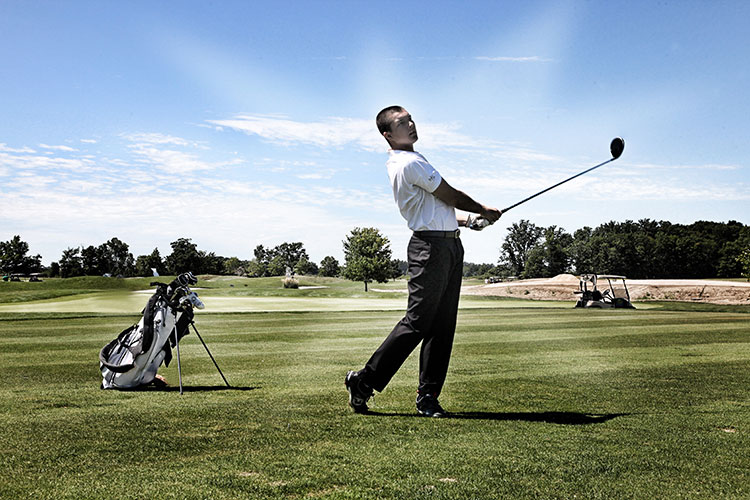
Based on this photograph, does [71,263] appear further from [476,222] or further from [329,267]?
[476,222]

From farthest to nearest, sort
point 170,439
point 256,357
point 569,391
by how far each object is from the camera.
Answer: point 256,357
point 569,391
point 170,439

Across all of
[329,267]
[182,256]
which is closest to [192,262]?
[182,256]

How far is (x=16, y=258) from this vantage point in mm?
91562

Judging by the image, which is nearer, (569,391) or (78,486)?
(78,486)

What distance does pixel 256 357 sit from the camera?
9945mm

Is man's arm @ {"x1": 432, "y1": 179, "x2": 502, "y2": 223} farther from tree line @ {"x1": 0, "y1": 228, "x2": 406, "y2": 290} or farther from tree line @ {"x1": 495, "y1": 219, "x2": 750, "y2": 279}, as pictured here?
tree line @ {"x1": 495, "y1": 219, "x2": 750, "y2": 279}

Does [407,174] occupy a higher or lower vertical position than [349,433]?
higher

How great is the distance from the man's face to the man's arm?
53 cm

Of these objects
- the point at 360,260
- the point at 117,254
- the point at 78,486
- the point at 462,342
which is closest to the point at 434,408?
the point at 78,486

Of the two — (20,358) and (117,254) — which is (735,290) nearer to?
(20,358)

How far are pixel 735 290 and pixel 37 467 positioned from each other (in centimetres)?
4954

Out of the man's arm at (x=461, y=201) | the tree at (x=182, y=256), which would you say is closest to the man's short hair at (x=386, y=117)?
the man's arm at (x=461, y=201)

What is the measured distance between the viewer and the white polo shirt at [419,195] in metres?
5.20

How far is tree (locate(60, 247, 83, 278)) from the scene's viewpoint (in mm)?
97875
